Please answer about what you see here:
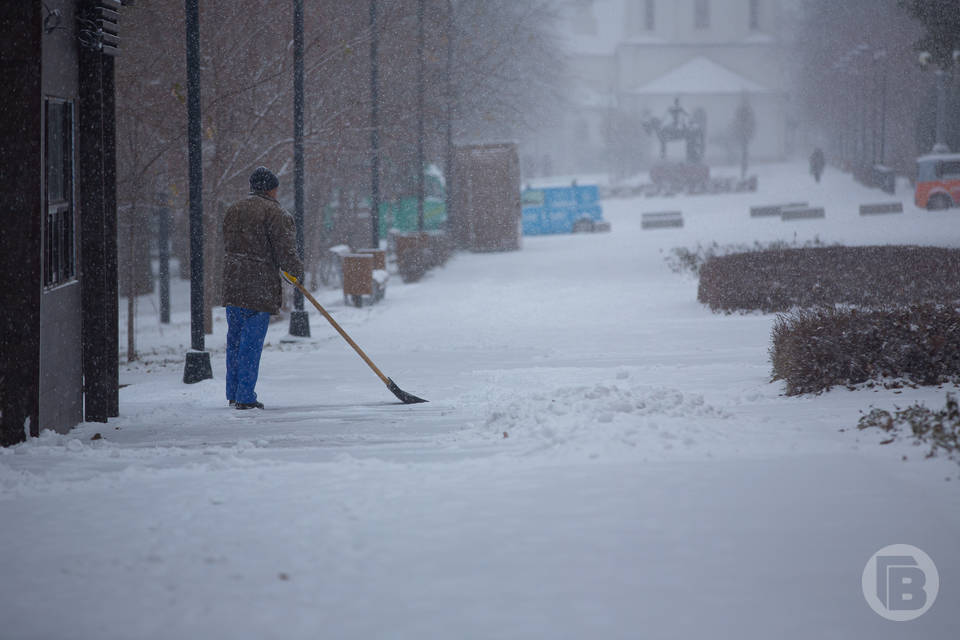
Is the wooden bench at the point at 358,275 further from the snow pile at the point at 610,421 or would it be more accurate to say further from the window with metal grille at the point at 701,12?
the window with metal grille at the point at 701,12

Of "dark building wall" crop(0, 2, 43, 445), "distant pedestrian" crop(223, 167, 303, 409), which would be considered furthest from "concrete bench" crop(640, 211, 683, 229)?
"dark building wall" crop(0, 2, 43, 445)

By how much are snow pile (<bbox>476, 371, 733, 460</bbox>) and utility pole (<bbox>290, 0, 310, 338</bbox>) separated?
705 centimetres

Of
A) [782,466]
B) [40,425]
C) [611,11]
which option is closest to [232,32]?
[40,425]

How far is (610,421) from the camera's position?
231 inches

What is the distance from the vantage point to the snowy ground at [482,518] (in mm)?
3580

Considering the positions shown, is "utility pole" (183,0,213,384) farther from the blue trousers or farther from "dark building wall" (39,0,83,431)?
"dark building wall" (39,0,83,431)

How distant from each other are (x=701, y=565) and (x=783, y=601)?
35 cm

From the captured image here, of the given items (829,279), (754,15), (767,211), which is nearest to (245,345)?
(829,279)

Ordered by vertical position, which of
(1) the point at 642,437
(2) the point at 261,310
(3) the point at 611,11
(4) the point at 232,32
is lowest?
(1) the point at 642,437

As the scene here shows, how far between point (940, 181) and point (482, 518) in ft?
113

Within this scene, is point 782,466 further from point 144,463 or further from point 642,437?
point 144,463

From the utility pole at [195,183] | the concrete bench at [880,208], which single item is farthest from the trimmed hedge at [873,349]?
the concrete bench at [880,208]

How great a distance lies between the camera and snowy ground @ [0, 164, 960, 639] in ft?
11.7

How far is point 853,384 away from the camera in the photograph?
717cm
